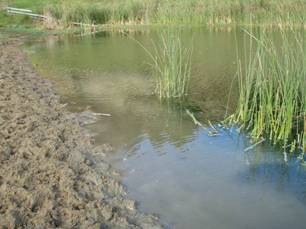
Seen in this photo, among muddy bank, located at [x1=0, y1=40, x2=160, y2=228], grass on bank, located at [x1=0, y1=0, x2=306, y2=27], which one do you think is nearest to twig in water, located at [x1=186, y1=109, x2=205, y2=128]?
muddy bank, located at [x1=0, y1=40, x2=160, y2=228]

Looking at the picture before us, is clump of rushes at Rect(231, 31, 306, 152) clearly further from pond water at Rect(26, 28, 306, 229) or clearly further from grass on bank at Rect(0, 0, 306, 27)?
grass on bank at Rect(0, 0, 306, 27)

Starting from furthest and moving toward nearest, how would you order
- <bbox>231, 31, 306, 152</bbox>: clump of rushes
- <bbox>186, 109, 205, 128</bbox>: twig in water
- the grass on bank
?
the grass on bank < <bbox>186, 109, 205, 128</bbox>: twig in water < <bbox>231, 31, 306, 152</bbox>: clump of rushes

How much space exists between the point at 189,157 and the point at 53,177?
6.59 feet

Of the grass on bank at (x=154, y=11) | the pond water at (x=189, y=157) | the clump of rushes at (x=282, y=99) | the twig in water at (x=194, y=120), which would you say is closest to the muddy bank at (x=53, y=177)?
the pond water at (x=189, y=157)

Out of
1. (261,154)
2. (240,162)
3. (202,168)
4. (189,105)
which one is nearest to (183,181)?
(202,168)

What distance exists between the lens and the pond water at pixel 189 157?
15.3 ft

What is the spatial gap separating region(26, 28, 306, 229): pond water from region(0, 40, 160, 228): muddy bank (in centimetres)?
30

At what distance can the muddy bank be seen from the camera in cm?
407

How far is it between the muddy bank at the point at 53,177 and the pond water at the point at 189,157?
0.98 feet

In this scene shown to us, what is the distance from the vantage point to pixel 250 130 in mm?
6973

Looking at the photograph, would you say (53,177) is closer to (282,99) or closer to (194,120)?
(194,120)

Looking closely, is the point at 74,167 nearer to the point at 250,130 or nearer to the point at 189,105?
the point at 250,130

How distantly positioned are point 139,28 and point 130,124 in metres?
13.9

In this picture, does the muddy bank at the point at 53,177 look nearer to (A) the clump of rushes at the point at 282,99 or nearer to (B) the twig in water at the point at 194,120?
(B) the twig in water at the point at 194,120
